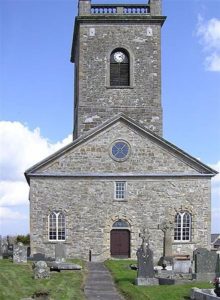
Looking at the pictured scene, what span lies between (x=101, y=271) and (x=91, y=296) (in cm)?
937

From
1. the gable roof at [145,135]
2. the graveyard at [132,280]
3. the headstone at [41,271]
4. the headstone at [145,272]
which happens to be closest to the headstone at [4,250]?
the gable roof at [145,135]

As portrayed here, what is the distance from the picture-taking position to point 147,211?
36562mm

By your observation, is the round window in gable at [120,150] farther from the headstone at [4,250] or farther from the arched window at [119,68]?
the headstone at [4,250]

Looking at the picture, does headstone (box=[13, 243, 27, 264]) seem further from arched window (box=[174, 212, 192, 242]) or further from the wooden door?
arched window (box=[174, 212, 192, 242])

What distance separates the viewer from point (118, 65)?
1613 inches

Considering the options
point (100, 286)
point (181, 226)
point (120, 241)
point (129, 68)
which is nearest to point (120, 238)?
point (120, 241)

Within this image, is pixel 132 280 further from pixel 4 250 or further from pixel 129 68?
pixel 129 68

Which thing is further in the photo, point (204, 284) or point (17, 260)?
point (17, 260)

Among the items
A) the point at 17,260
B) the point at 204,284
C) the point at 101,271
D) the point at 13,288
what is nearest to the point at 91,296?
the point at 13,288

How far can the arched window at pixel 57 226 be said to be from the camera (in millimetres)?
36312

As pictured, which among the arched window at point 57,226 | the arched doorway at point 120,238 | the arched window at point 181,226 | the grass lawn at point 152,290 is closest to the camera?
the grass lawn at point 152,290

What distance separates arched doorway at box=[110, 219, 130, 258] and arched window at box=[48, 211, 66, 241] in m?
3.06

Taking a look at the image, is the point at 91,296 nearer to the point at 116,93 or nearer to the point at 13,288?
the point at 13,288

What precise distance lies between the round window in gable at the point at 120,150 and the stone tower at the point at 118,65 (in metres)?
3.17
